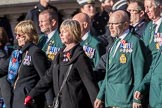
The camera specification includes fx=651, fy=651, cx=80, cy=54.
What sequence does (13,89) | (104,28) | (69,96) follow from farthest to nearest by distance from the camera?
(104,28)
(13,89)
(69,96)

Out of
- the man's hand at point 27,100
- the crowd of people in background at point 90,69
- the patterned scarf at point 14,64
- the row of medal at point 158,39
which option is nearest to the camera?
the crowd of people in background at point 90,69

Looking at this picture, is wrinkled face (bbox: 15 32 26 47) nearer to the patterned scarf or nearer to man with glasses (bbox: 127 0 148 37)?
the patterned scarf

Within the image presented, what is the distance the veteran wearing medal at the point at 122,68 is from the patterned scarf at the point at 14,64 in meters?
1.20

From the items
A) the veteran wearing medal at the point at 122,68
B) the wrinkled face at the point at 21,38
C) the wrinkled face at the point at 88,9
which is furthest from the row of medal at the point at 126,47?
the wrinkled face at the point at 88,9

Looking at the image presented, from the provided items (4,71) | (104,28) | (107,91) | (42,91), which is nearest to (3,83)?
(4,71)

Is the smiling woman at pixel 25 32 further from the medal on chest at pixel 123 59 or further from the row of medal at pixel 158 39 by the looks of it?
the row of medal at pixel 158 39

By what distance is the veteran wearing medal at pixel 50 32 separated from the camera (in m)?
8.04

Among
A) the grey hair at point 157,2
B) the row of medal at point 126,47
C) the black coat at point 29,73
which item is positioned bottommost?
the black coat at point 29,73

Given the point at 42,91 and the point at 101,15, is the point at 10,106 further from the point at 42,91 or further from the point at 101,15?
the point at 101,15

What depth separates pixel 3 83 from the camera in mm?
7969

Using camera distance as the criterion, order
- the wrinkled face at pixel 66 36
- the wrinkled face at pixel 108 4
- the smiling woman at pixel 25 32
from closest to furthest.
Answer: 1. the wrinkled face at pixel 66 36
2. the smiling woman at pixel 25 32
3. the wrinkled face at pixel 108 4

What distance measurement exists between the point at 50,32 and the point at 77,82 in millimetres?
1629

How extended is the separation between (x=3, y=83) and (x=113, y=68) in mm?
1776

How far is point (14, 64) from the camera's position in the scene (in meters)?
7.63
